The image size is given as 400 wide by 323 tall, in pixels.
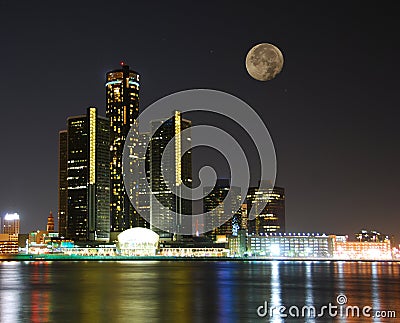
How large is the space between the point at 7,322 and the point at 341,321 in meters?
21.8

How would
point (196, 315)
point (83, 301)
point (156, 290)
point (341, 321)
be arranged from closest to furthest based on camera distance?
point (341, 321), point (196, 315), point (83, 301), point (156, 290)

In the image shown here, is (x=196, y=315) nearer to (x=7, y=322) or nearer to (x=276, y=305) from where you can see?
(x=276, y=305)

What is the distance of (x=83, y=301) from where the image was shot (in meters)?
57.6

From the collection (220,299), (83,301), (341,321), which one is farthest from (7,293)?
(341,321)

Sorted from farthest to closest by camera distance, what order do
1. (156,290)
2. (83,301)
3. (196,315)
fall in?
(156,290), (83,301), (196,315)

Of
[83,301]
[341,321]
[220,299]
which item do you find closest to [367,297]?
[220,299]

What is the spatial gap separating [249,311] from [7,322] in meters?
17.9

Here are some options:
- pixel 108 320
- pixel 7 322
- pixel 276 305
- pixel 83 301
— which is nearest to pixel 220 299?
pixel 276 305

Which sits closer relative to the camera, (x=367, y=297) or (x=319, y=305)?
(x=319, y=305)

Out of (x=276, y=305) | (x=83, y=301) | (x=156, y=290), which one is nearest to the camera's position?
(x=276, y=305)

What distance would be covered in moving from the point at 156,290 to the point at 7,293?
16167 millimetres

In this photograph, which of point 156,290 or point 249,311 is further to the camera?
point 156,290

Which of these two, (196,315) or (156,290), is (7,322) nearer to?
(196,315)

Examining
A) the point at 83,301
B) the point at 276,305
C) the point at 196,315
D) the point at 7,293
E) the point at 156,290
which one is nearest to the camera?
the point at 196,315
